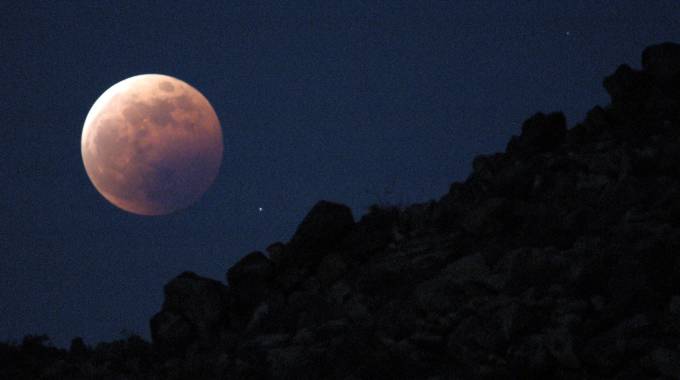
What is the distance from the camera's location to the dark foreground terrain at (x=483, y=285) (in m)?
14.2

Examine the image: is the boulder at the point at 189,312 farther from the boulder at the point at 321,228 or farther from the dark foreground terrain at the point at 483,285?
the boulder at the point at 321,228

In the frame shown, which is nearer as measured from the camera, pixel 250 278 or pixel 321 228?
pixel 321 228

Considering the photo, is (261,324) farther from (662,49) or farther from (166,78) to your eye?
(662,49)

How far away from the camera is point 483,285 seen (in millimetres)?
18094

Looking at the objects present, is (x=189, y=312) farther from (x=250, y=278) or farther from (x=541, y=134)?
(x=541, y=134)

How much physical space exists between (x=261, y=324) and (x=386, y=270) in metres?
4.50

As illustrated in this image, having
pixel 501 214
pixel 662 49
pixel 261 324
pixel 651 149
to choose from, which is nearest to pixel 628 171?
pixel 651 149

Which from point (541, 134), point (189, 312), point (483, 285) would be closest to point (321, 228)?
point (189, 312)

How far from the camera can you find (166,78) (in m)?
33.7

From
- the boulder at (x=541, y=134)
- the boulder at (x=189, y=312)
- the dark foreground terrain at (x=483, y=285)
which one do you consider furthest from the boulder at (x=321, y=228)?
the boulder at (x=541, y=134)

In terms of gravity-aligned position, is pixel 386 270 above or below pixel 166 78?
below

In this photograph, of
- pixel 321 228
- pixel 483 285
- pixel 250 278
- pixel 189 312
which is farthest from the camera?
pixel 250 278

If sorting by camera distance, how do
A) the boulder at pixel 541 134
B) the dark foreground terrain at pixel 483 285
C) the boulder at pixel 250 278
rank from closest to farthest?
the dark foreground terrain at pixel 483 285
the boulder at pixel 250 278
the boulder at pixel 541 134

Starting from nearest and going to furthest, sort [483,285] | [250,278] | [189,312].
Answer: [483,285] → [189,312] → [250,278]
